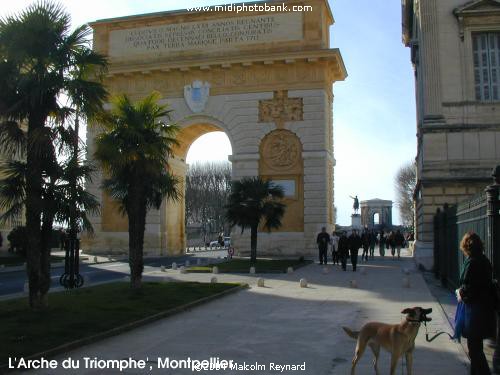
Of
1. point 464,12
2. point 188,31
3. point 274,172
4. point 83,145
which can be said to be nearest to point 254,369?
point 83,145

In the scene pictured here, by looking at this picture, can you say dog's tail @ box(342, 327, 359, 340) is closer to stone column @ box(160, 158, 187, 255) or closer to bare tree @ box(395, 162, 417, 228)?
stone column @ box(160, 158, 187, 255)

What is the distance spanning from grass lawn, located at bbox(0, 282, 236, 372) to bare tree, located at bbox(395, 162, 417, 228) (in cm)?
6034


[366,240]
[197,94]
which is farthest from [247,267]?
[197,94]

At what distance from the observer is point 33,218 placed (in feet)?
35.7

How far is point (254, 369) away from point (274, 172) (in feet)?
85.1

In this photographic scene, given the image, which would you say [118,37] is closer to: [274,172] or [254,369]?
[274,172]

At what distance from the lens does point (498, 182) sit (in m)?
7.53

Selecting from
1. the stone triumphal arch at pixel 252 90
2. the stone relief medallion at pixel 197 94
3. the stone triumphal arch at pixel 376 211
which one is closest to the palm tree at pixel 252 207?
the stone triumphal arch at pixel 252 90

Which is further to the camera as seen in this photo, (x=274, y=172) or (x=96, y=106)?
(x=274, y=172)

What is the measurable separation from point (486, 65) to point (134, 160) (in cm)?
1443

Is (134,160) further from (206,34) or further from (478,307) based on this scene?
(206,34)

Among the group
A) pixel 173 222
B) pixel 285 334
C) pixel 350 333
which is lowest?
pixel 285 334

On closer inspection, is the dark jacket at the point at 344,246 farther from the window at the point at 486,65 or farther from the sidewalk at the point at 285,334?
the window at the point at 486,65

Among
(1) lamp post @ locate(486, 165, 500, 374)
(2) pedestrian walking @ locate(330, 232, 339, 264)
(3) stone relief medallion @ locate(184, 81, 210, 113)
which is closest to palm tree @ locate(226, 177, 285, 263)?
(2) pedestrian walking @ locate(330, 232, 339, 264)
